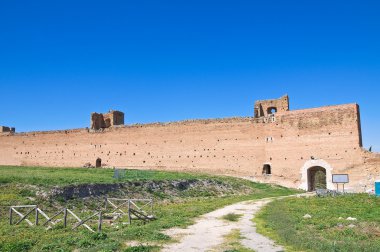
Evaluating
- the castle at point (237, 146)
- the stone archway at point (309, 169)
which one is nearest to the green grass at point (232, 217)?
the castle at point (237, 146)

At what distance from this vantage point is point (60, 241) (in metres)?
10.2

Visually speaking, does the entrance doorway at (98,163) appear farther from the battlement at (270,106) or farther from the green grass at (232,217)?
the green grass at (232,217)

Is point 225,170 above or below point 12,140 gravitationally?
below

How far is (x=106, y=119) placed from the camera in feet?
137

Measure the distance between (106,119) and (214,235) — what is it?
107 ft

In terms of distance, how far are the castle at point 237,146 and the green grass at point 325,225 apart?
33.8ft

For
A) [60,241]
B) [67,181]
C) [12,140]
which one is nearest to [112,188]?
[67,181]

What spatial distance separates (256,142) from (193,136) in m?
5.97

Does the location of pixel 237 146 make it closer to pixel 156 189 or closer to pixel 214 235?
pixel 156 189

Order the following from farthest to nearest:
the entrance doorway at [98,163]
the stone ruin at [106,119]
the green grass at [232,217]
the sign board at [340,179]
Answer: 1. the stone ruin at [106,119]
2. the entrance doorway at [98,163]
3. the sign board at [340,179]
4. the green grass at [232,217]

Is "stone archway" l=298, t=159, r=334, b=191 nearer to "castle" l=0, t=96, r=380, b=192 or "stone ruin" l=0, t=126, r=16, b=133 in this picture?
"castle" l=0, t=96, r=380, b=192

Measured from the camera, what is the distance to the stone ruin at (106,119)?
4038cm

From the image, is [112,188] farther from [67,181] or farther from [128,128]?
[128,128]

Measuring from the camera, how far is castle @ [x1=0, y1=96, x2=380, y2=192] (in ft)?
90.6
